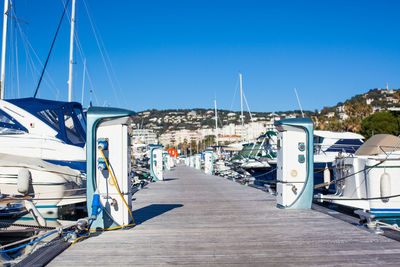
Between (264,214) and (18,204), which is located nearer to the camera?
(264,214)

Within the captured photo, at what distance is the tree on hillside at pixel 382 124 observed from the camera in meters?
54.1

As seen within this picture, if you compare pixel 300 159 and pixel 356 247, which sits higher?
pixel 300 159

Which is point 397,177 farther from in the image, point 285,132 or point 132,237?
point 132,237

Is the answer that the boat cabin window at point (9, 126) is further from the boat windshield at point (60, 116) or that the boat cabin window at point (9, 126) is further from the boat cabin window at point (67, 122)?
the boat cabin window at point (67, 122)

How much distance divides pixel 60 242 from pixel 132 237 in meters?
1.11

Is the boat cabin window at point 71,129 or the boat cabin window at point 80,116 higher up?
the boat cabin window at point 80,116

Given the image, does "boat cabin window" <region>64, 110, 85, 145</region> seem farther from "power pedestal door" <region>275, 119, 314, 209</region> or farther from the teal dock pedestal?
"power pedestal door" <region>275, 119, 314, 209</region>

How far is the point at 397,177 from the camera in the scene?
11.7 meters

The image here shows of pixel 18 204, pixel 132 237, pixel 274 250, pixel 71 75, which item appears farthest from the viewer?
pixel 71 75

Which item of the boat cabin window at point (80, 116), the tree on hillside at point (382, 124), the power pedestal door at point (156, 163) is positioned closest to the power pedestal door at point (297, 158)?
the boat cabin window at point (80, 116)

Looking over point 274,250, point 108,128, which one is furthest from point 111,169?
point 274,250

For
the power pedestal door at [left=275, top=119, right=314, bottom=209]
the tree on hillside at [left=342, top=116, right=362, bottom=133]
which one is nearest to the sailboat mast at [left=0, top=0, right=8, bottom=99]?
the power pedestal door at [left=275, top=119, right=314, bottom=209]

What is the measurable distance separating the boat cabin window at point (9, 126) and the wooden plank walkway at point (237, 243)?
25.3ft

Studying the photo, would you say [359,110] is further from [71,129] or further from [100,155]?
[100,155]
